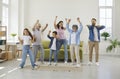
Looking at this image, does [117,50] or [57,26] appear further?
[117,50]

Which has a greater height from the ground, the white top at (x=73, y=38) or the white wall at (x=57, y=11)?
the white wall at (x=57, y=11)

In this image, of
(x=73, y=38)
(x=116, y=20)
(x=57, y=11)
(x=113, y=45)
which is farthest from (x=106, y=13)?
(x=73, y=38)

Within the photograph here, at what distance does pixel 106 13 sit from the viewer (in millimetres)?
10781

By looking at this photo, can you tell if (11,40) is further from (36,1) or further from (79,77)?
(79,77)

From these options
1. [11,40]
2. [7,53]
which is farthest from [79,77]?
[11,40]

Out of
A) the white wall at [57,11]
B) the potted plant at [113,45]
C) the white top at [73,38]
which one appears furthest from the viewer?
the white wall at [57,11]

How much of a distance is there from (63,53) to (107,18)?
3.87 m

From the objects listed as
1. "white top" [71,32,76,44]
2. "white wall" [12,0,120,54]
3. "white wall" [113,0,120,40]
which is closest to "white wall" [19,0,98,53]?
"white wall" [12,0,120,54]

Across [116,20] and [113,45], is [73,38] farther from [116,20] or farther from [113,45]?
[116,20]

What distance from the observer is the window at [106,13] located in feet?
35.2

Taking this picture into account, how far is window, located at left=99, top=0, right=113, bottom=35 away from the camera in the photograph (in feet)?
35.2

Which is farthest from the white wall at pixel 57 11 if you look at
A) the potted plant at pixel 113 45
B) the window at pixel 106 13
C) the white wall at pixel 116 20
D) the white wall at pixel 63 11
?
the potted plant at pixel 113 45

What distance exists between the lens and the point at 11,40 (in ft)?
32.4

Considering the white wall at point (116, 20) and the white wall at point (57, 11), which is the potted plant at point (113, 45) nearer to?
the white wall at point (116, 20)
